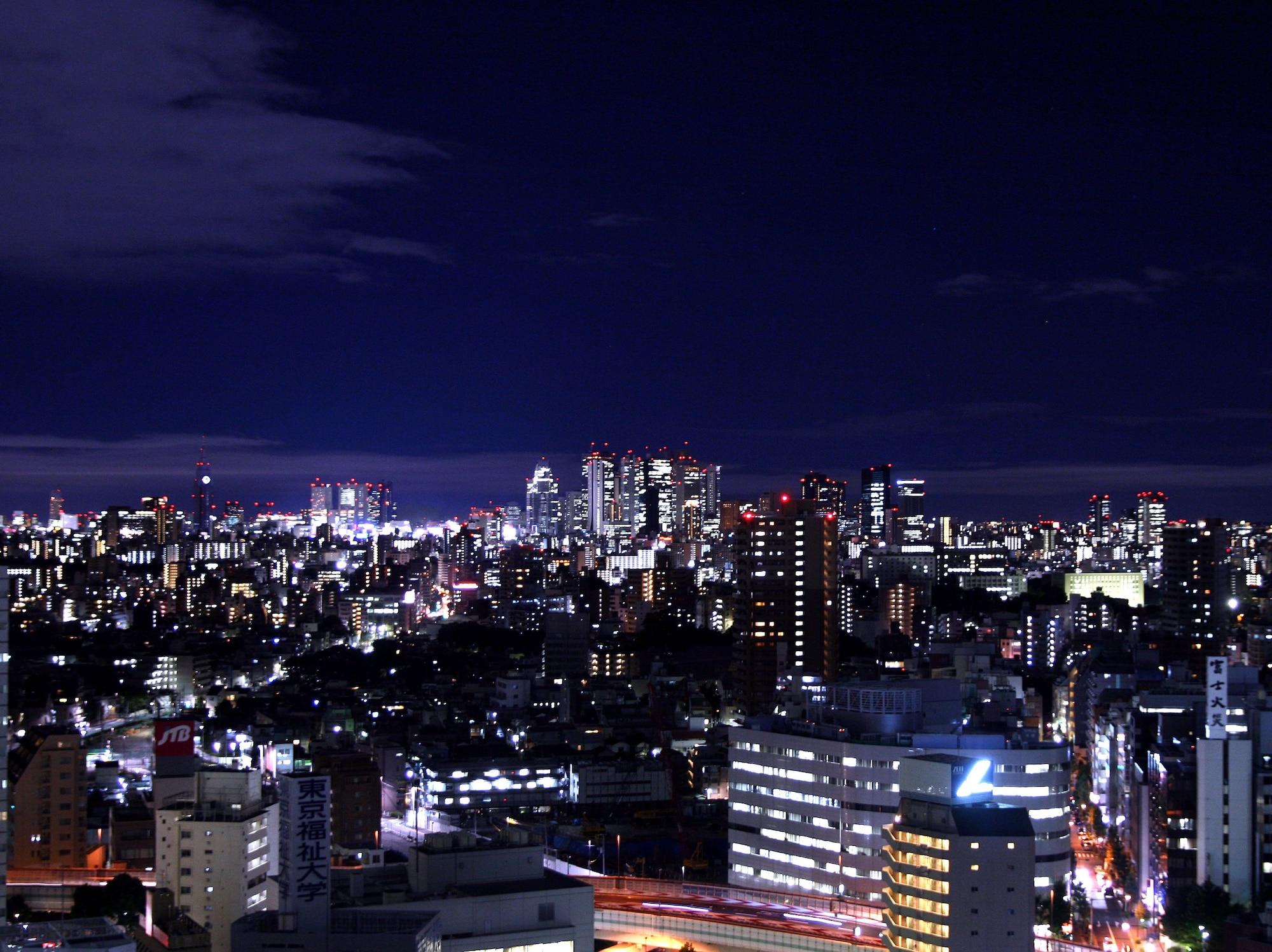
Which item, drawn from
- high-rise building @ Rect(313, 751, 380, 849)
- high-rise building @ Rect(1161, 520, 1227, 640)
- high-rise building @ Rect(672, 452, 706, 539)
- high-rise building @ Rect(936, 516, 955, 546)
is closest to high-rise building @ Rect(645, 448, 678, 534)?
high-rise building @ Rect(672, 452, 706, 539)

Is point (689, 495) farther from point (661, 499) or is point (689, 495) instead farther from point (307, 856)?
point (307, 856)

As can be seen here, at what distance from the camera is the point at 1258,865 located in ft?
43.8

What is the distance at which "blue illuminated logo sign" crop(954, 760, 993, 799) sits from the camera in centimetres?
1150

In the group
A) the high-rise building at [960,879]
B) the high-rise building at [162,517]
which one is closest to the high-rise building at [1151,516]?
the high-rise building at [162,517]

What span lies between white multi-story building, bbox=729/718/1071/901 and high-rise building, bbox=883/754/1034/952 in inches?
113

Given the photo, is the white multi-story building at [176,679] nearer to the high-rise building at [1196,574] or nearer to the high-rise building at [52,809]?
the high-rise building at [52,809]

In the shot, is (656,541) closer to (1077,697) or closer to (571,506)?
(571,506)

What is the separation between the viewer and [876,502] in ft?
230

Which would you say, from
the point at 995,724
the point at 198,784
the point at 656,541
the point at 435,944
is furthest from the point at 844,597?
the point at 435,944

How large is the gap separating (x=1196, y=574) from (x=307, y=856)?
32016mm

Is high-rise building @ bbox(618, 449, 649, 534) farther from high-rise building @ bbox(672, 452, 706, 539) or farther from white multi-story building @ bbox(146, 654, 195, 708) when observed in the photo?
white multi-story building @ bbox(146, 654, 195, 708)

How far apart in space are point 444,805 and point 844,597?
25310 mm

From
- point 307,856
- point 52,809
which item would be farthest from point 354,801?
point 307,856

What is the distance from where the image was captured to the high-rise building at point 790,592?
25734mm
